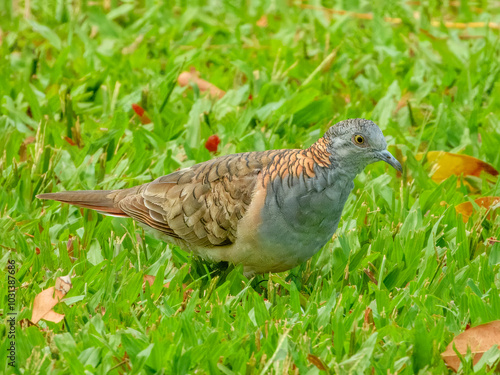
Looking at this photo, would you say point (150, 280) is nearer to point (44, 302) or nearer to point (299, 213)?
point (44, 302)

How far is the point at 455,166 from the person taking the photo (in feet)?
16.2

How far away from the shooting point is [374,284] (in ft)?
11.9

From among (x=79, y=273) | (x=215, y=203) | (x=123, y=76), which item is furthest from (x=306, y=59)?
(x=79, y=273)

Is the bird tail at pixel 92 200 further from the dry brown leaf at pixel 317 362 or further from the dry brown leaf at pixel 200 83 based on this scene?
the dry brown leaf at pixel 200 83

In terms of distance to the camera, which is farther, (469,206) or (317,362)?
(469,206)

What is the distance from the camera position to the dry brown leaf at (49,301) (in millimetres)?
3301

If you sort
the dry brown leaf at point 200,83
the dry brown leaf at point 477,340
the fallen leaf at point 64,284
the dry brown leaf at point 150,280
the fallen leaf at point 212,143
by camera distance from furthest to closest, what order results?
the dry brown leaf at point 200,83 → the fallen leaf at point 212,143 → the dry brown leaf at point 150,280 → the fallen leaf at point 64,284 → the dry brown leaf at point 477,340

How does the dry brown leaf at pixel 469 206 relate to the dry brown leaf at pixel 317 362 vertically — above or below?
below

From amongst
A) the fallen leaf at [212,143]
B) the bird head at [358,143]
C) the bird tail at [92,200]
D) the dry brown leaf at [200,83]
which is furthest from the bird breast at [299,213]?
the dry brown leaf at [200,83]

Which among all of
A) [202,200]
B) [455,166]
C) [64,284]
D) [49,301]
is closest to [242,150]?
[202,200]

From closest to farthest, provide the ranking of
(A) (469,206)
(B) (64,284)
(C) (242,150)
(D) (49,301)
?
(D) (49,301) → (B) (64,284) → (A) (469,206) → (C) (242,150)

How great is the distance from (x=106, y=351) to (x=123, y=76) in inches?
145

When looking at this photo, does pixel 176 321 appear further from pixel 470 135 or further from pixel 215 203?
pixel 470 135

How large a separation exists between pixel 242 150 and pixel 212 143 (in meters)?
0.22
